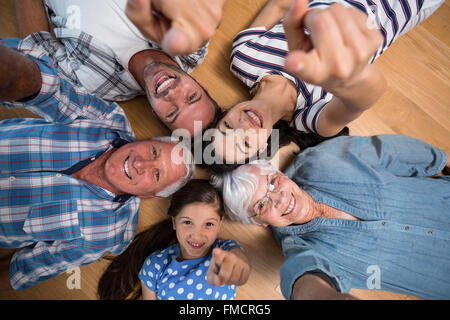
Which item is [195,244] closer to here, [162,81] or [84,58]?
[162,81]

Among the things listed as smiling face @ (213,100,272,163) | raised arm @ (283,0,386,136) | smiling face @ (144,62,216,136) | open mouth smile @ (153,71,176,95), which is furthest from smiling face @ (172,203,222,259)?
raised arm @ (283,0,386,136)

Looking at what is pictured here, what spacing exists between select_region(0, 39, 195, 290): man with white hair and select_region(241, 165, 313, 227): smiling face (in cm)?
32

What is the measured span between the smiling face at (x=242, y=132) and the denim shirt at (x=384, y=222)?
11.1 inches

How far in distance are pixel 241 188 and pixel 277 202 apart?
14 centimetres

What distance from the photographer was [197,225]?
39.9 inches

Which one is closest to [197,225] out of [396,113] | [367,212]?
[367,212]

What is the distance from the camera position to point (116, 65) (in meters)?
1.08

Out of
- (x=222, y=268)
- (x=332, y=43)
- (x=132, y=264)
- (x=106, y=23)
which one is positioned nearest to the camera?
(x=332, y=43)

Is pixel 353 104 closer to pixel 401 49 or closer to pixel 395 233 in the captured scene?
pixel 395 233

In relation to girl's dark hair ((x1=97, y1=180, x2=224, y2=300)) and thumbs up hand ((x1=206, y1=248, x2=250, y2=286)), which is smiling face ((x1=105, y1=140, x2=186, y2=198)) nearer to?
girl's dark hair ((x1=97, y1=180, x2=224, y2=300))

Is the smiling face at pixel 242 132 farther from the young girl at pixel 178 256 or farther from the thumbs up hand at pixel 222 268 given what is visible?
the thumbs up hand at pixel 222 268

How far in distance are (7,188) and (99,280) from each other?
0.56 m

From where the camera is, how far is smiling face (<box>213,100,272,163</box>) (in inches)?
37.8

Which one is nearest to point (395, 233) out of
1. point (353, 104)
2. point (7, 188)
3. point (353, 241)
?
point (353, 241)
